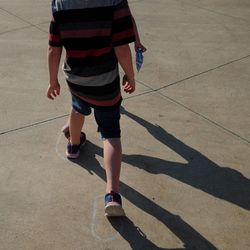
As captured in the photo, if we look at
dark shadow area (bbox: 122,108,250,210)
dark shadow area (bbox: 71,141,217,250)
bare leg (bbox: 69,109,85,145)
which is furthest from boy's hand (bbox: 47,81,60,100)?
dark shadow area (bbox: 122,108,250,210)

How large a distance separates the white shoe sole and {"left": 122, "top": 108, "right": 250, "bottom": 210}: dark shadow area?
0.59m

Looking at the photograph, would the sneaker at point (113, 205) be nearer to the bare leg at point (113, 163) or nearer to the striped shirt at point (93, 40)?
the bare leg at point (113, 163)

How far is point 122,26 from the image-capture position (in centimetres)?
267

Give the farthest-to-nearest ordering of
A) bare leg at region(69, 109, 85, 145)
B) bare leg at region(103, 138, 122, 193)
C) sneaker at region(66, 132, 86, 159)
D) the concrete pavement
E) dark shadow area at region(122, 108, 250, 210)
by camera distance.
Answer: sneaker at region(66, 132, 86, 159) → bare leg at region(69, 109, 85, 145) → dark shadow area at region(122, 108, 250, 210) → bare leg at region(103, 138, 122, 193) → the concrete pavement

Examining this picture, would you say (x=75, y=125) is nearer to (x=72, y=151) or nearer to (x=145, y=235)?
(x=72, y=151)

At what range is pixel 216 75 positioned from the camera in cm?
493

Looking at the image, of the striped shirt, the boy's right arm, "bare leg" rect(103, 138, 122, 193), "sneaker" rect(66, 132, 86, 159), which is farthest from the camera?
"sneaker" rect(66, 132, 86, 159)

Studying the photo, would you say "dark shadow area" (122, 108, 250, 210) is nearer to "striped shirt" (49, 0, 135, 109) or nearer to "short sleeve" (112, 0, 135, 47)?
"striped shirt" (49, 0, 135, 109)

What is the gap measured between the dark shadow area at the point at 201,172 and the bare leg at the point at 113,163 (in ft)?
1.62

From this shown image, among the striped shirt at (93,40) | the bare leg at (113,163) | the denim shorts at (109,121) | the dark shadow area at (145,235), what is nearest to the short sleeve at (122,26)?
A: the striped shirt at (93,40)

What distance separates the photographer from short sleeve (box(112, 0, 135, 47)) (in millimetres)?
2639

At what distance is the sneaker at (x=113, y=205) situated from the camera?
9.43 ft

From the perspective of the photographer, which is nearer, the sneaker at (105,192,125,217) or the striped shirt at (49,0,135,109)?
the striped shirt at (49,0,135,109)

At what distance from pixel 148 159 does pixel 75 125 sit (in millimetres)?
606
